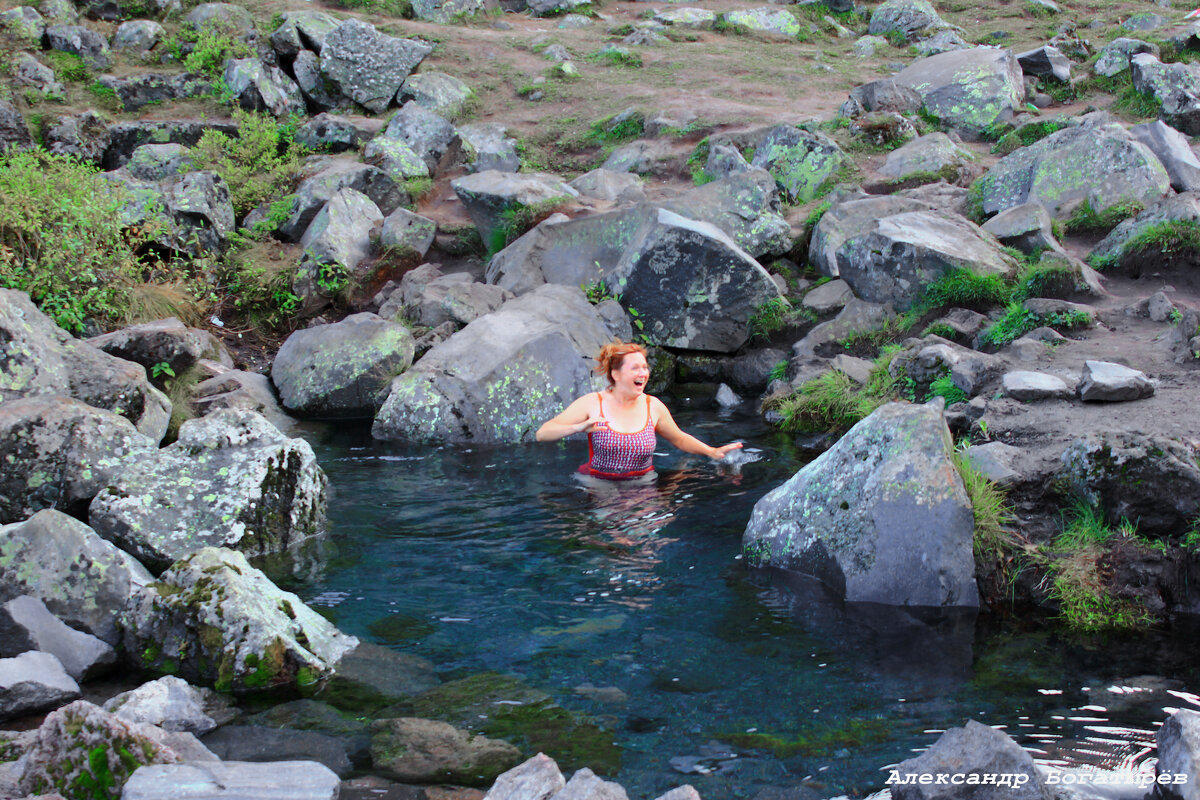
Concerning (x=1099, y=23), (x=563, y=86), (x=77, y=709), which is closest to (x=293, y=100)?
(x=563, y=86)

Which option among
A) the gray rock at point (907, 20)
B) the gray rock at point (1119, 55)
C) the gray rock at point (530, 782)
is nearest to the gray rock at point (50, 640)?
the gray rock at point (530, 782)

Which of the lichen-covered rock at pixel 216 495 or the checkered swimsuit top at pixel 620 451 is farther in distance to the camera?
the checkered swimsuit top at pixel 620 451

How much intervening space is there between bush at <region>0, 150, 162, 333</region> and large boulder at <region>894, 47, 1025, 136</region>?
15.3 meters

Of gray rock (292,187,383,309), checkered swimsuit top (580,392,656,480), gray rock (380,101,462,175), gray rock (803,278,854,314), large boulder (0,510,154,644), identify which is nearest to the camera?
large boulder (0,510,154,644)

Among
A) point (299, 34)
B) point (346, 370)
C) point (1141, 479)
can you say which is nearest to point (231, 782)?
point (1141, 479)

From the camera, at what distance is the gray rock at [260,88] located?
19203mm

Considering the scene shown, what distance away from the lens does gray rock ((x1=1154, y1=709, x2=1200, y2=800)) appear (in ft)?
11.3

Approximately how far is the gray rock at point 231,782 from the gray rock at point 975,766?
2553 millimetres

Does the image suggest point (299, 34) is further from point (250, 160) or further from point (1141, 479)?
point (1141, 479)

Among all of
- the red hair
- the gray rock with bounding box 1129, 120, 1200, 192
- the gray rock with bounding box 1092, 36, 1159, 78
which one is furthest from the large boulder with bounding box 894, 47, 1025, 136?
the red hair

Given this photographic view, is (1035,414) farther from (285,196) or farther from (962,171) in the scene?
(285,196)

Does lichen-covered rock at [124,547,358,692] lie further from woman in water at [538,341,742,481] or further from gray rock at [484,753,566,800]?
woman in water at [538,341,742,481]

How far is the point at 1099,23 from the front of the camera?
24.9 metres

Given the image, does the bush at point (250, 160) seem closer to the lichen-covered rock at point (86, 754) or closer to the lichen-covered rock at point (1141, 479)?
the lichen-covered rock at point (86, 754)
